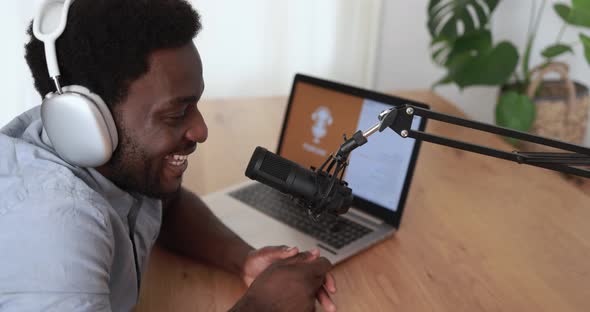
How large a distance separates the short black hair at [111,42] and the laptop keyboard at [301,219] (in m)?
0.40

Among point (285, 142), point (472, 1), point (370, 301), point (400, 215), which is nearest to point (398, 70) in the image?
point (472, 1)

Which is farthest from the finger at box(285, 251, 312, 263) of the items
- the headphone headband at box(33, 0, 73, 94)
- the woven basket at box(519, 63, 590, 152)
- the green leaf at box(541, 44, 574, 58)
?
the green leaf at box(541, 44, 574, 58)

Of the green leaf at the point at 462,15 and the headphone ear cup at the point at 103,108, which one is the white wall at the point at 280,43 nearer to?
the green leaf at the point at 462,15

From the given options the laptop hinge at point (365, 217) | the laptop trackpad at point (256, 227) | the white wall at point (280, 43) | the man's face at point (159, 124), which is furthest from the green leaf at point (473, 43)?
the man's face at point (159, 124)

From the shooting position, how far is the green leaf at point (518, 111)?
5.74 ft

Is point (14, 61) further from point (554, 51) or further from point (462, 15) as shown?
point (554, 51)

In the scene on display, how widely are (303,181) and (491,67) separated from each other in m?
1.33

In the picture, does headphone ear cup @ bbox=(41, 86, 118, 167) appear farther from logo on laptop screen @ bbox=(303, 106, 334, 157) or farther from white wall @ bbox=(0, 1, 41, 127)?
white wall @ bbox=(0, 1, 41, 127)

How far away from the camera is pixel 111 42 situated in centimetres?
71

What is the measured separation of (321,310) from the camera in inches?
35.4

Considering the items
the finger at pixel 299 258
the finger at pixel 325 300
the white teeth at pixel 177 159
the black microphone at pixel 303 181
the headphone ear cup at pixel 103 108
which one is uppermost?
the headphone ear cup at pixel 103 108

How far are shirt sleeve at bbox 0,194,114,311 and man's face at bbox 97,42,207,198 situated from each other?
4.8 inches

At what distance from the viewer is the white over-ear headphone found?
27.6 inches

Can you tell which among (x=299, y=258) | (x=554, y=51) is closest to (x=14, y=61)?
(x=299, y=258)
